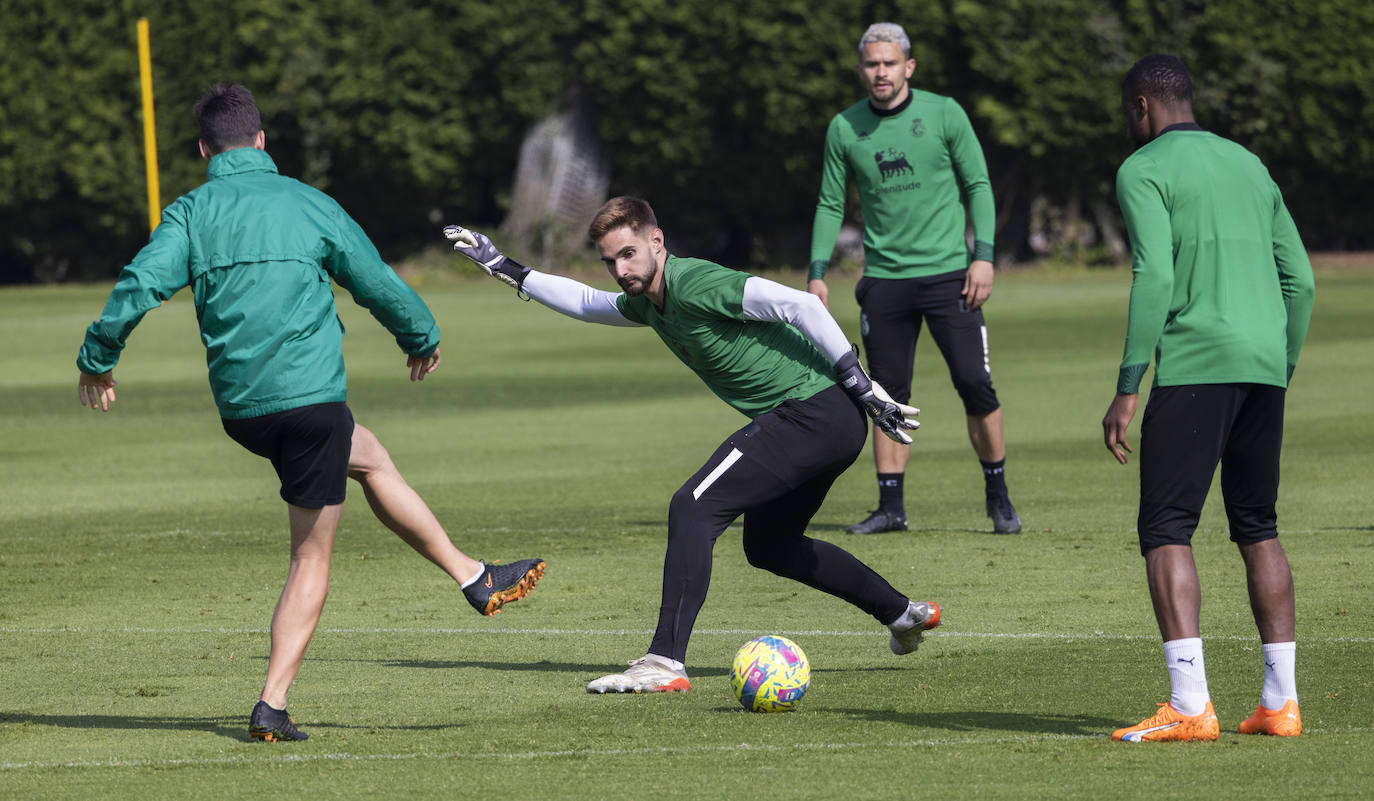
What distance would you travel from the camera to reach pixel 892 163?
10.7m

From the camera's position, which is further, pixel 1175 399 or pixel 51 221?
pixel 51 221

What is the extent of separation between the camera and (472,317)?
31484 millimetres

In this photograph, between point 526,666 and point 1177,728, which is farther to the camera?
point 526,666

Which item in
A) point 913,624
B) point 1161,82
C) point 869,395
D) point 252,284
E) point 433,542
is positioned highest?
point 1161,82

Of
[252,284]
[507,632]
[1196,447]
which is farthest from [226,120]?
[1196,447]

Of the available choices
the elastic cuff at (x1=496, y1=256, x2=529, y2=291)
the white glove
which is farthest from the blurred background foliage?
the white glove

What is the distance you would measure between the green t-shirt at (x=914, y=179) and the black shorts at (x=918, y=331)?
0.27 feet

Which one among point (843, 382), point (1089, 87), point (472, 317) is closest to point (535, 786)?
point (843, 382)

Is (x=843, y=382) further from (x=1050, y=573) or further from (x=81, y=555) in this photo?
(x=81, y=555)

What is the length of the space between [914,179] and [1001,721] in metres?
4.96

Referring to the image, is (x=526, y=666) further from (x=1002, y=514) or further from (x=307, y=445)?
(x=1002, y=514)

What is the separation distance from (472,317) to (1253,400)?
26.1 meters

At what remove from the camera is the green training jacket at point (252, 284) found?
606 cm

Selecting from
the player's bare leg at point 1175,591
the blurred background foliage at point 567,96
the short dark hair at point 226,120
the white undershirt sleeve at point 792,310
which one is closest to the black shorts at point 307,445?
the short dark hair at point 226,120
